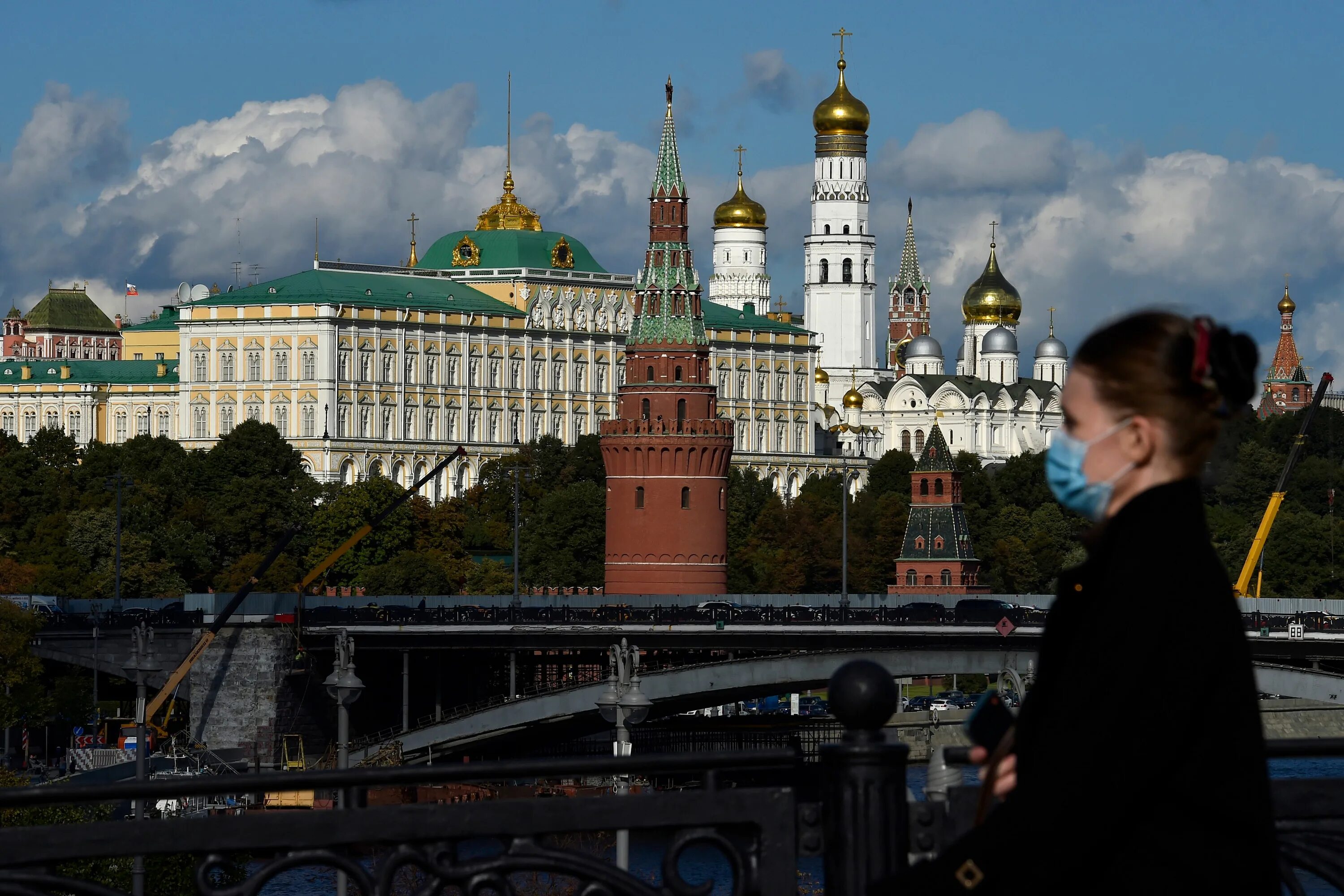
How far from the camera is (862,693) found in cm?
607

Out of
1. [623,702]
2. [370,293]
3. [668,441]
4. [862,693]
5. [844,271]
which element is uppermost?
[844,271]

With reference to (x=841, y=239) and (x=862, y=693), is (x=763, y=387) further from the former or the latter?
(x=862, y=693)

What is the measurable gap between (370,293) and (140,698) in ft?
372

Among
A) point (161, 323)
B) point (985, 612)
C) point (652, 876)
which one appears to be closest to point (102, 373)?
point (161, 323)

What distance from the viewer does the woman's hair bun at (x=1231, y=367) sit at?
→ 5098mm

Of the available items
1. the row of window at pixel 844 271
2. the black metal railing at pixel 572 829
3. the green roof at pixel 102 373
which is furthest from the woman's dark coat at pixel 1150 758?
the row of window at pixel 844 271

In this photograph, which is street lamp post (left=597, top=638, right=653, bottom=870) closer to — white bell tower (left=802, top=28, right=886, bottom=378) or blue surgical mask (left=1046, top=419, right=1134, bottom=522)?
blue surgical mask (left=1046, top=419, right=1134, bottom=522)

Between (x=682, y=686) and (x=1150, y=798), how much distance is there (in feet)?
187

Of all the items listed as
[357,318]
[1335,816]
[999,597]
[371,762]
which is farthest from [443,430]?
[1335,816]

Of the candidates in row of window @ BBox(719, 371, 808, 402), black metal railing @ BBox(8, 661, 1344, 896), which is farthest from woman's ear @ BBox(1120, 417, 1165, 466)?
row of window @ BBox(719, 371, 808, 402)

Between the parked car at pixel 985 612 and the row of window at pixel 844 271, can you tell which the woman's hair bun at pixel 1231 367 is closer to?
the parked car at pixel 985 612

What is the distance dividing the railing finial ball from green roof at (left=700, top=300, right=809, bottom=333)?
165598 millimetres

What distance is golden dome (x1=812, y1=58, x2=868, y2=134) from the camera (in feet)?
610

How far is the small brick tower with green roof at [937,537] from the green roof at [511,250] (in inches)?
2485
